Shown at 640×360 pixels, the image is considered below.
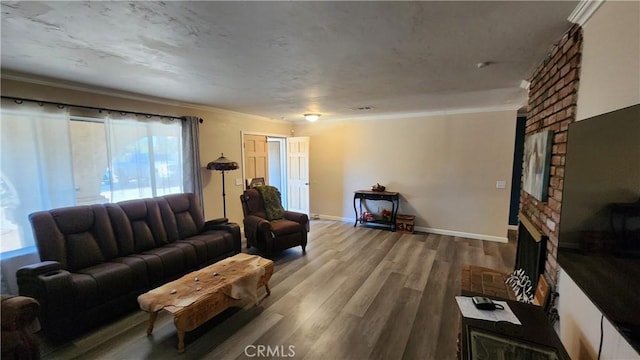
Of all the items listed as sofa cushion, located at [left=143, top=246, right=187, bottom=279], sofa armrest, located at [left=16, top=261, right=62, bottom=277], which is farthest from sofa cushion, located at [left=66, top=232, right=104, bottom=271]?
sofa cushion, located at [left=143, top=246, right=187, bottom=279]

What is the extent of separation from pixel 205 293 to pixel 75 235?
1.61m

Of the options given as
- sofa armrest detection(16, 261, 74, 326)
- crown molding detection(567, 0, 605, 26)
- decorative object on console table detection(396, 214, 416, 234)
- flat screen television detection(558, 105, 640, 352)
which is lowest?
decorative object on console table detection(396, 214, 416, 234)

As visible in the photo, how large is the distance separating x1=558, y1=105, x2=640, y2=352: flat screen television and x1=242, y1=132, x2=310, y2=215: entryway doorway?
4771 millimetres

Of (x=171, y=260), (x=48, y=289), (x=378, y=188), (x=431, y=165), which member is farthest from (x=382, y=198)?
(x=48, y=289)

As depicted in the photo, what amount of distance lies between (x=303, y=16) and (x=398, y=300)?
8.95ft

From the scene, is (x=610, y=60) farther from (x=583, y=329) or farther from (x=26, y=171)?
(x=26, y=171)

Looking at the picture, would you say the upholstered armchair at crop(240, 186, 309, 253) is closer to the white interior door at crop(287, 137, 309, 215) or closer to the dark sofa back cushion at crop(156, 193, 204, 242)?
the dark sofa back cushion at crop(156, 193, 204, 242)

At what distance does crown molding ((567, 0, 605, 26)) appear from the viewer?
1319 millimetres

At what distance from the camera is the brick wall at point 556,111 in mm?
1625

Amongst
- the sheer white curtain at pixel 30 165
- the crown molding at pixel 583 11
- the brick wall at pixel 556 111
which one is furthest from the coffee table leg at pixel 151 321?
the crown molding at pixel 583 11

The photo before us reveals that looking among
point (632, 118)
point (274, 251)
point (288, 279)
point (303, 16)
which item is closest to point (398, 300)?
point (288, 279)

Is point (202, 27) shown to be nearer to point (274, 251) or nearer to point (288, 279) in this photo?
point (288, 279)

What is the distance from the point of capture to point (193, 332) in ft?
7.45

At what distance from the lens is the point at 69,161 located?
9.27 ft
